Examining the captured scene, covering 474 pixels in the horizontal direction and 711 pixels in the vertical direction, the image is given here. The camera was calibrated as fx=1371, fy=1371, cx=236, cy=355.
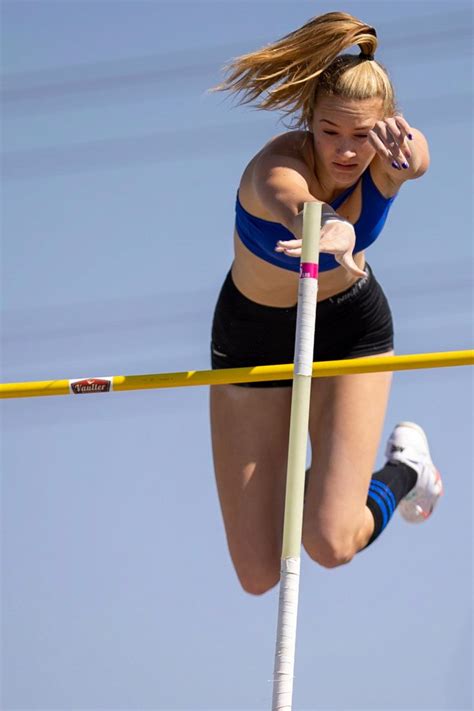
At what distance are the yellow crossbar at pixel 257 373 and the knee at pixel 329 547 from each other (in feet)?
2.18

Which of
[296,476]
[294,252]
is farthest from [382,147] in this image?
[296,476]

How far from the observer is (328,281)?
556cm

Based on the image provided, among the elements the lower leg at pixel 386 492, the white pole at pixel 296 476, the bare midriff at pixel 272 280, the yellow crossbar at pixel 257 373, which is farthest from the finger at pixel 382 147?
the lower leg at pixel 386 492

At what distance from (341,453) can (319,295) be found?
2.14 ft

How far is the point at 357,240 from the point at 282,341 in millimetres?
710

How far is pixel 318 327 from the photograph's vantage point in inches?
226

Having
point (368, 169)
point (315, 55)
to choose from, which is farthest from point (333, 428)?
point (315, 55)

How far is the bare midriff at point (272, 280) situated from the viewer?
5.48m

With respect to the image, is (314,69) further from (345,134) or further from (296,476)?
(296,476)

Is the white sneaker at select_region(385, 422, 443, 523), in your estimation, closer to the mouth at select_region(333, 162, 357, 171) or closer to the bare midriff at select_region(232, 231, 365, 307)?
the bare midriff at select_region(232, 231, 365, 307)

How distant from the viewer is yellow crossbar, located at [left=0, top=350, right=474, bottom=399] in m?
5.29

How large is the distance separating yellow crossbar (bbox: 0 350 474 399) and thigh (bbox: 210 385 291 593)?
0.43 m

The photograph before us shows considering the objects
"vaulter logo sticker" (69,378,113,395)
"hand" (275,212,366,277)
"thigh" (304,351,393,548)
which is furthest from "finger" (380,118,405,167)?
"vaulter logo sticker" (69,378,113,395)

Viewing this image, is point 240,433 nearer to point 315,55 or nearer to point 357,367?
point 357,367
